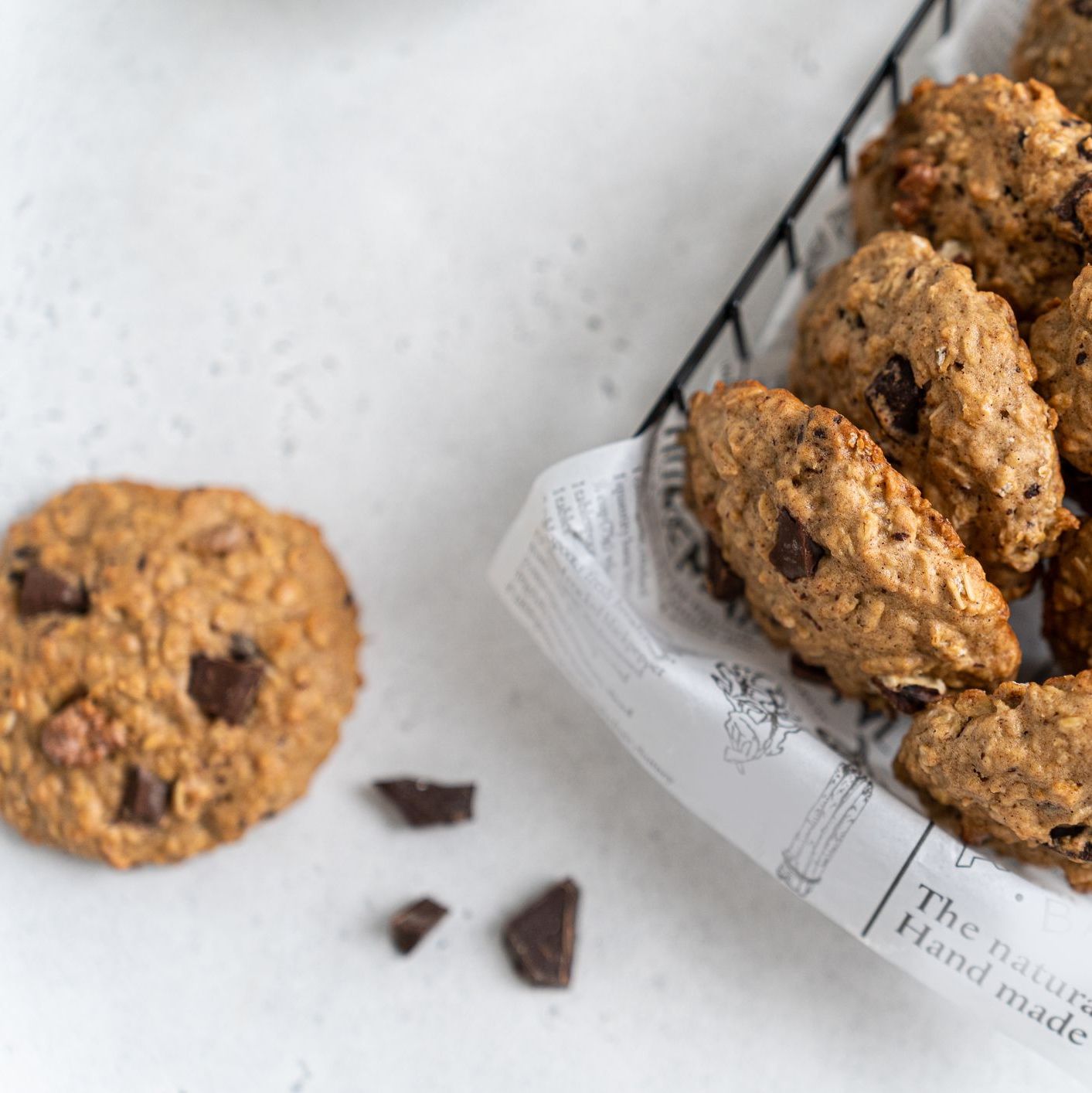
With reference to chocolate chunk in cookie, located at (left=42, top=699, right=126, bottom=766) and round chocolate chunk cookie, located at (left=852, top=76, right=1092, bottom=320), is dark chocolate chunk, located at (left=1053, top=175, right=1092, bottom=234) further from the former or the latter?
chocolate chunk in cookie, located at (left=42, top=699, right=126, bottom=766)

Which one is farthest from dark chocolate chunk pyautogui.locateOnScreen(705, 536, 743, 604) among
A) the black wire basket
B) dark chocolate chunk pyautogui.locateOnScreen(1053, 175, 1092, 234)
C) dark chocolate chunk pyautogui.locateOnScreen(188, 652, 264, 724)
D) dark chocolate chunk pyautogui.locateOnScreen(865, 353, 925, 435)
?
dark chocolate chunk pyautogui.locateOnScreen(188, 652, 264, 724)

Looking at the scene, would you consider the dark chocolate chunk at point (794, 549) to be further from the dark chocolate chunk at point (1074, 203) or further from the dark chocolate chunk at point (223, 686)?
the dark chocolate chunk at point (223, 686)

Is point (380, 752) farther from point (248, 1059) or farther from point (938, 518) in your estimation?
point (938, 518)

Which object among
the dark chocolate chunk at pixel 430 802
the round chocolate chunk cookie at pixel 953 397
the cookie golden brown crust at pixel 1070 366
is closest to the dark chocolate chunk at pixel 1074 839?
the round chocolate chunk cookie at pixel 953 397

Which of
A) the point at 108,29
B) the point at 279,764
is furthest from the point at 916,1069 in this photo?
the point at 108,29

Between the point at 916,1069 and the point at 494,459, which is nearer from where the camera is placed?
the point at 916,1069

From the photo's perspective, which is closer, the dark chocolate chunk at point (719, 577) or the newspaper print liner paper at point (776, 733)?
the newspaper print liner paper at point (776, 733)

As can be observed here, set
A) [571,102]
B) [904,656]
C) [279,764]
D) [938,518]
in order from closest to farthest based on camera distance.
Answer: [938,518], [904,656], [279,764], [571,102]

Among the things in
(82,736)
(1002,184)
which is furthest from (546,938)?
(1002,184)
